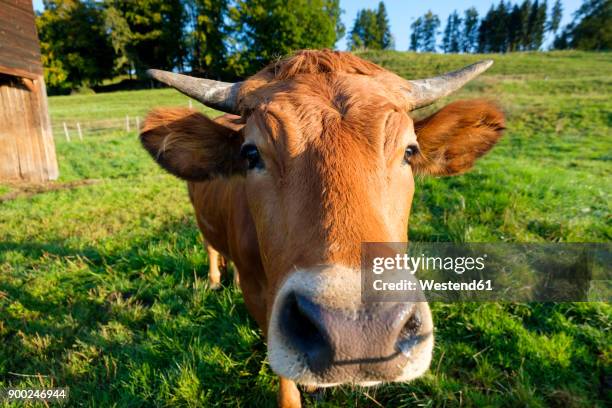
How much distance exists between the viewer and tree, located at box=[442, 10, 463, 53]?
102m

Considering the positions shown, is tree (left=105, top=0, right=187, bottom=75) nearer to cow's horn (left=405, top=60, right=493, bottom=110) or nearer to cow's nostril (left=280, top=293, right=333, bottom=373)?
cow's horn (left=405, top=60, right=493, bottom=110)

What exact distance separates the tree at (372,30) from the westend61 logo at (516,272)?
8827cm

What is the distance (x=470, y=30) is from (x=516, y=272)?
4452 inches

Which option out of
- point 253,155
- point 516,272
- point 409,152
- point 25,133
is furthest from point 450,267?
point 25,133

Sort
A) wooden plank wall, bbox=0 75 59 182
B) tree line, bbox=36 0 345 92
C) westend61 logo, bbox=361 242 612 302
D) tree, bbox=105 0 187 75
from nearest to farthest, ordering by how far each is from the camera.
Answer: westend61 logo, bbox=361 242 612 302, wooden plank wall, bbox=0 75 59 182, tree line, bbox=36 0 345 92, tree, bbox=105 0 187 75

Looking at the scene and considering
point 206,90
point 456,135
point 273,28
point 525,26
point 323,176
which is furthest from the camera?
point 525,26

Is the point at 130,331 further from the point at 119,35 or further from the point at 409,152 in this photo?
the point at 119,35

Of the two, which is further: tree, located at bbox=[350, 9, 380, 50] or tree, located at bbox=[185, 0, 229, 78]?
tree, located at bbox=[350, 9, 380, 50]

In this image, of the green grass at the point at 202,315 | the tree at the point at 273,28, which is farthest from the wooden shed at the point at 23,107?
the tree at the point at 273,28

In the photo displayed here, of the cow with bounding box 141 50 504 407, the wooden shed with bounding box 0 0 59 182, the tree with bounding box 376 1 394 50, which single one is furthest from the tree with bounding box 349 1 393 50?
the cow with bounding box 141 50 504 407

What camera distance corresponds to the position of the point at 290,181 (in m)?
1.75

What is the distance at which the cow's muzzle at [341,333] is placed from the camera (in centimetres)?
122

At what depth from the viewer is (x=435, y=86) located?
264cm

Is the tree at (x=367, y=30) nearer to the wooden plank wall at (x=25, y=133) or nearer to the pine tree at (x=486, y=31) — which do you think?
the pine tree at (x=486, y=31)
